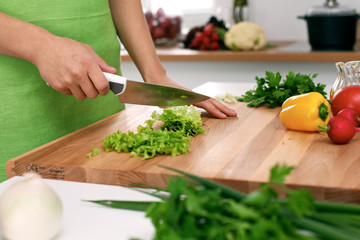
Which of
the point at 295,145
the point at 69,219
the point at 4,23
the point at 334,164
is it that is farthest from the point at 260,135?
the point at 4,23

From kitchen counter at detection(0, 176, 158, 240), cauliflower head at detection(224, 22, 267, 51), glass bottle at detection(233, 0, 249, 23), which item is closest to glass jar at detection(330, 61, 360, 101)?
kitchen counter at detection(0, 176, 158, 240)

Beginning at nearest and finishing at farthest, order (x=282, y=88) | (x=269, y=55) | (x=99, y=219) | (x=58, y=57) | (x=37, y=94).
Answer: (x=99, y=219) < (x=58, y=57) < (x=37, y=94) < (x=282, y=88) < (x=269, y=55)

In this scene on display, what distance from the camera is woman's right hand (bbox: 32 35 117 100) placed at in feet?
3.69

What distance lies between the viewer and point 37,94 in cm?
139

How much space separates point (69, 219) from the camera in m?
0.84

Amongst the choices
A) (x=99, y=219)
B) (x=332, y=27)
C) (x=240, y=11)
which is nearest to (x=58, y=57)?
(x=99, y=219)

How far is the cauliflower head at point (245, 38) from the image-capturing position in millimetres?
2855

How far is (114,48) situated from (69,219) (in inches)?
34.1

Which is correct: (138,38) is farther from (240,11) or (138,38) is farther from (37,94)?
(240,11)

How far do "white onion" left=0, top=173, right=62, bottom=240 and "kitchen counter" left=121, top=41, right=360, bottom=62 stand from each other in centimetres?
212

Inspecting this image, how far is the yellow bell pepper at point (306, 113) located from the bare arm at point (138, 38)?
0.45 meters

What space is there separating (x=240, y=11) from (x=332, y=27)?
812 millimetres

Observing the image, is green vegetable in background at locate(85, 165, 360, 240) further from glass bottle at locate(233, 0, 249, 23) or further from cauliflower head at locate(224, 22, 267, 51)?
glass bottle at locate(233, 0, 249, 23)

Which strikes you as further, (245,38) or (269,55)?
(245,38)
